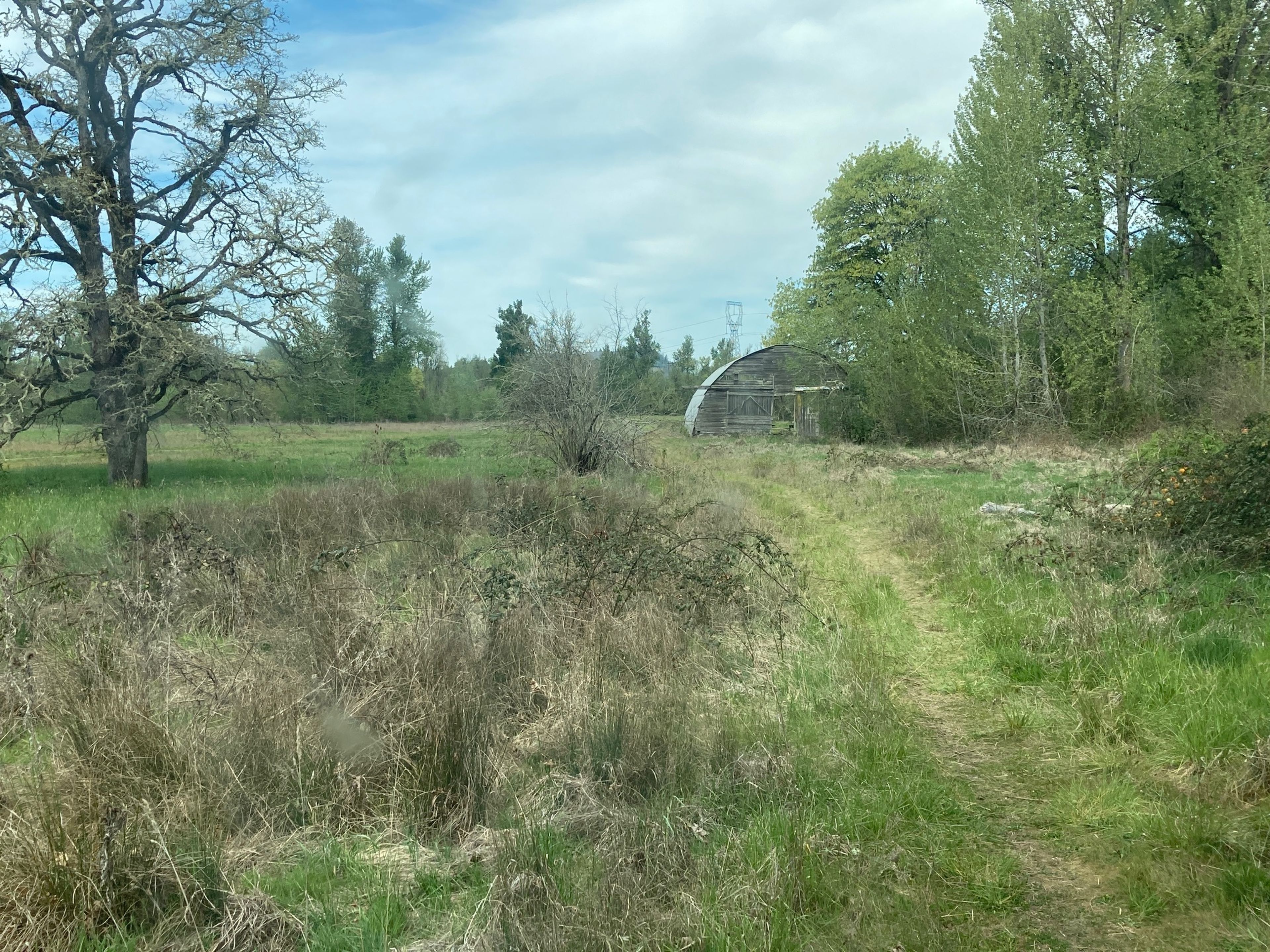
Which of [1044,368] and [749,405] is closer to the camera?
[1044,368]

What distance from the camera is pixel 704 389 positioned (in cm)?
4481

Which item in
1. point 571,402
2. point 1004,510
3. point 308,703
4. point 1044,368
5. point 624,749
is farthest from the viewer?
point 1044,368

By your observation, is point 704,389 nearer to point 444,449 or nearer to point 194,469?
point 444,449

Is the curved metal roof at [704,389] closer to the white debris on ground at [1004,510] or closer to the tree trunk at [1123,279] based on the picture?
the tree trunk at [1123,279]

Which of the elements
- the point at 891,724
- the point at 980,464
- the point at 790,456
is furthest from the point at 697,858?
the point at 790,456

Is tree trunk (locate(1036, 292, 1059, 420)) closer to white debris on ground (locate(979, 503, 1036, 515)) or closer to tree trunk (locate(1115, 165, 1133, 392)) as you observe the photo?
tree trunk (locate(1115, 165, 1133, 392))

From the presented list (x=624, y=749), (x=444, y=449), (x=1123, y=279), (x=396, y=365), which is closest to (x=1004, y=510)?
(x=624, y=749)

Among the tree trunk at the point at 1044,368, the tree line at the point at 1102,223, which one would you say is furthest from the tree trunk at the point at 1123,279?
the tree trunk at the point at 1044,368

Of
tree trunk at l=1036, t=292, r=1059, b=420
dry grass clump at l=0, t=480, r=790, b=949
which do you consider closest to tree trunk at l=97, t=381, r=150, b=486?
dry grass clump at l=0, t=480, r=790, b=949

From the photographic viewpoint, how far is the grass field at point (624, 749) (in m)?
3.29

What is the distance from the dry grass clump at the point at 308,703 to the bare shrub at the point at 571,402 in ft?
38.2

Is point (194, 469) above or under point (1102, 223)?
under

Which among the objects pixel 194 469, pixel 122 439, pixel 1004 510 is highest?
pixel 122 439

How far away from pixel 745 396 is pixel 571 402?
88.0ft
